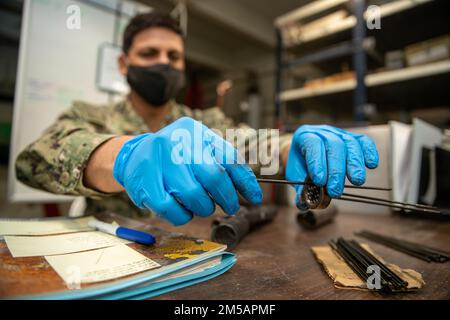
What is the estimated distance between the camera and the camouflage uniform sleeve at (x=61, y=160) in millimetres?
523

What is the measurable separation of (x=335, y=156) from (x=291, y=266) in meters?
0.21

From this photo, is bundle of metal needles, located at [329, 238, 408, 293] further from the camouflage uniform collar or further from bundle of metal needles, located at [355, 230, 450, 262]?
the camouflage uniform collar

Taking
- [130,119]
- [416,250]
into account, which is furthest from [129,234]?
[130,119]

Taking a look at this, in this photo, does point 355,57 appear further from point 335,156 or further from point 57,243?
point 57,243

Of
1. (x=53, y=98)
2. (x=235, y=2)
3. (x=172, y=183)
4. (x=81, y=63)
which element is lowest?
(x=172, y=183)

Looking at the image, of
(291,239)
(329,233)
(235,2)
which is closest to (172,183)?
(291,239)

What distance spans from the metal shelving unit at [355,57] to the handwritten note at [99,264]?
161 cm

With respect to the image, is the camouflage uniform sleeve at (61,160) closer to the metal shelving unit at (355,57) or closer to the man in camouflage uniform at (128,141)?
the man in camouflage uniform at (128,141)

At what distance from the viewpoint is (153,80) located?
3.37ft

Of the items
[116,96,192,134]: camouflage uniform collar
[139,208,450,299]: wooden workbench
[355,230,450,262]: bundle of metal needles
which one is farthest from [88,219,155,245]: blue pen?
[116,96,192,134]: camouflage uniform collar

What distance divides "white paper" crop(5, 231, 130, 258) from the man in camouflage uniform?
0.07 metres
